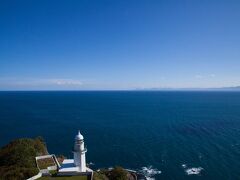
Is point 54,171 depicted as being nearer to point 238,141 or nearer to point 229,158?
point 229,158

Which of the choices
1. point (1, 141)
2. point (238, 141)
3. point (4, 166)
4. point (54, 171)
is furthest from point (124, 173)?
point (1, 141)

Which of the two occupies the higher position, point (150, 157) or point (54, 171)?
point (54, 171)

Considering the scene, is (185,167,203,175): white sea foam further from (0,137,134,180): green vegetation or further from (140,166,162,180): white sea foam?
(0,137,134,180): green vegetation

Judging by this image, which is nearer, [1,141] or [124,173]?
[124,173]

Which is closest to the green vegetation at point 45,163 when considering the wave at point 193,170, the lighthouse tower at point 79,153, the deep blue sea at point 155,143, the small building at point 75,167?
the small building at point 75,167

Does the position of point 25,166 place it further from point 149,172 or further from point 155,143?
point 155,143

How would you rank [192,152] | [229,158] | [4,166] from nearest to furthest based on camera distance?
[4,166] < [229,158] < [192,152]
